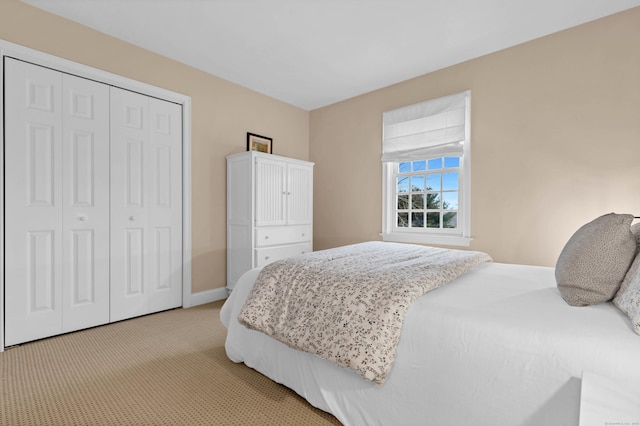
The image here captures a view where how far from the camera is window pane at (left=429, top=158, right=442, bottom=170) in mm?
3529

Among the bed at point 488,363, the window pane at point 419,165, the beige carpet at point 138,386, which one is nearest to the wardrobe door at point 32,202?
the beige carpet at point 138,386

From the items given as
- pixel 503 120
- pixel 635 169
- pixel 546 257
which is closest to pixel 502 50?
pixel 503 120

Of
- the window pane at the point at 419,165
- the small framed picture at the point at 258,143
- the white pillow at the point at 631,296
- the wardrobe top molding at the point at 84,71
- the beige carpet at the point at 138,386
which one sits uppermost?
the wardrobe top molding at the point at 84,71

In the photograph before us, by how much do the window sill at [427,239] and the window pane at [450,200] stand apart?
0.34 metres

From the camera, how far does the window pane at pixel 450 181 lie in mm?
3409

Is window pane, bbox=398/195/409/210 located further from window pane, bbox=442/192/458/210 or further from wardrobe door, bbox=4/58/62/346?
wardrobe door, bbox=4/58/62/346

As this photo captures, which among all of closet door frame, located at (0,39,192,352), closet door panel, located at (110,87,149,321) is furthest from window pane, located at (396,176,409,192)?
closet door panel, located at (110,87,149,321)

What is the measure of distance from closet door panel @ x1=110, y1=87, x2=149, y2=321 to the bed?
6.95 feet

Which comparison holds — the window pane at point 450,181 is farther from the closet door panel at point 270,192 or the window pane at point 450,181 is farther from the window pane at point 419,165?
the closet door panel at point 270,192

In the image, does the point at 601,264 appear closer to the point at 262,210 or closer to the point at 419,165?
the point at 419,165

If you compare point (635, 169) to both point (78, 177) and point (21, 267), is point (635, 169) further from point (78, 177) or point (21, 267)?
point (21, 267)

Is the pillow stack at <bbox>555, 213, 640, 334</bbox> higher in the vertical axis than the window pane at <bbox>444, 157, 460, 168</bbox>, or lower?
lower

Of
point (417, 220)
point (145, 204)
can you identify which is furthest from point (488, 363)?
point (145, 204)

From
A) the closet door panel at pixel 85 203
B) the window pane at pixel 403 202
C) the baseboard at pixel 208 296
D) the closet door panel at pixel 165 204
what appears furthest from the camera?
the window pane at pixel 403 202
